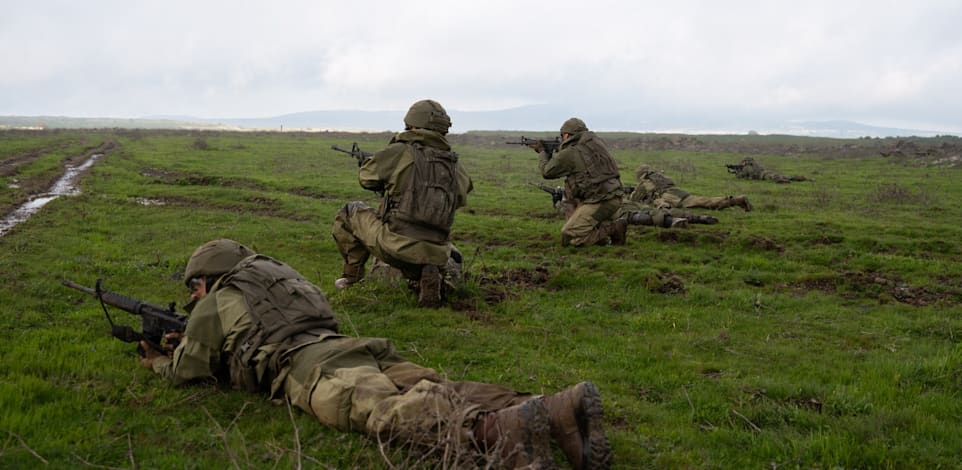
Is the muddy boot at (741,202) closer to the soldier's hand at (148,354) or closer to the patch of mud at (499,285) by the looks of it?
the patch of mud at (499,285)

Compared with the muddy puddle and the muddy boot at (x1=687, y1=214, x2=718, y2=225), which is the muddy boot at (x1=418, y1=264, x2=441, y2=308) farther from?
the muddy puddle

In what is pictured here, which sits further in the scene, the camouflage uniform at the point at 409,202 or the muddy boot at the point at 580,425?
the camouflage uniform at the point at 409,202

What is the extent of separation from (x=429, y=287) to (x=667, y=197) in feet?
35.4

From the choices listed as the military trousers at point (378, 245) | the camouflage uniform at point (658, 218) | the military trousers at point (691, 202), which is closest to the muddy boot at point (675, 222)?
the camouflage uniform at point (658, 218)

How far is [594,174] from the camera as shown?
502 inches

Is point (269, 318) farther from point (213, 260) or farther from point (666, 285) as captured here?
point (666, 285)

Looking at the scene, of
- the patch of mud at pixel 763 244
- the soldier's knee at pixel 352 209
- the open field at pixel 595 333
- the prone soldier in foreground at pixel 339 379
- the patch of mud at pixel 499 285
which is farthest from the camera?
the patch of mud at pixel 763 244

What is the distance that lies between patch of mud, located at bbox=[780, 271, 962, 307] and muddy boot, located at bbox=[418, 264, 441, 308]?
5.39m

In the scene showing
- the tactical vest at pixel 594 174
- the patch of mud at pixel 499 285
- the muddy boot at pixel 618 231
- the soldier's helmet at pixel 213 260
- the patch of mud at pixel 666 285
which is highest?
the tactical vest at pixel 594 174

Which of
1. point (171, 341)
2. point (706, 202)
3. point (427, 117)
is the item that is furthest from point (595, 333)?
point (706, 202)

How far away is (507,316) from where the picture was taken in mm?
8461

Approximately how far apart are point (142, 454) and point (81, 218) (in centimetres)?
1292

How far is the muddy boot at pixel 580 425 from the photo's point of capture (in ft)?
13.3

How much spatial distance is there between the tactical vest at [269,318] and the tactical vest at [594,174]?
7.99 meters
